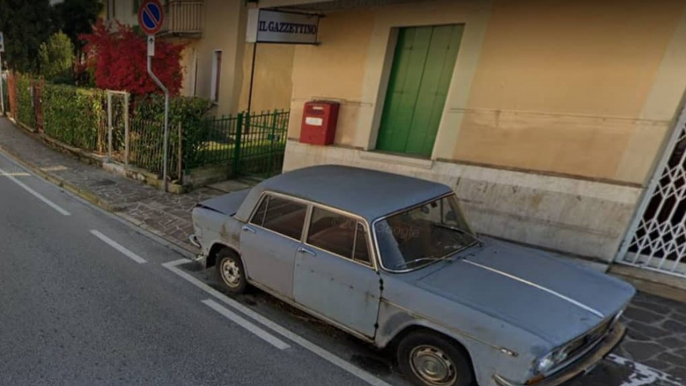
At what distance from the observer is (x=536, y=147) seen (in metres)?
5.24

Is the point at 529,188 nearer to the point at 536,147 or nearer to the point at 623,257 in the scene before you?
the point at 536,147

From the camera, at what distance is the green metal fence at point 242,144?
317 inches

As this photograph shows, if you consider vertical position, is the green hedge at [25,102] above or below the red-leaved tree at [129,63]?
below

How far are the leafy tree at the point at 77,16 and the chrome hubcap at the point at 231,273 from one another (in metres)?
20.7

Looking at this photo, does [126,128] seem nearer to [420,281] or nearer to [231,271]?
[231,271]

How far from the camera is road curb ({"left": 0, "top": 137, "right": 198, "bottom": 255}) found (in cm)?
574

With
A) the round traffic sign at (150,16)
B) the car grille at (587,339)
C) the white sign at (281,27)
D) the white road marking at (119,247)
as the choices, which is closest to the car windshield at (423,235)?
the car grille at (587,339)

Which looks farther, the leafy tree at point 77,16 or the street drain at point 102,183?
the leafy tree at point 77,16

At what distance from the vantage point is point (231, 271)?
4.31 m

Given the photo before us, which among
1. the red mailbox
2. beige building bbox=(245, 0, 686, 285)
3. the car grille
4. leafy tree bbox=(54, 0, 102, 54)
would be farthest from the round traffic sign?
leafy tree bbox=(54, 0, 102, 54)

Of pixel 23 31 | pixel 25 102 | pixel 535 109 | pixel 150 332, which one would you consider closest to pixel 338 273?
pixel 150 332

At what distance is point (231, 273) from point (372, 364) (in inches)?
75.0

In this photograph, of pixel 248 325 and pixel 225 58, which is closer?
pixel 248 325

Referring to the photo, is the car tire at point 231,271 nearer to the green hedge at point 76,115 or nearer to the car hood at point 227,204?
the car hood at point 227,204
